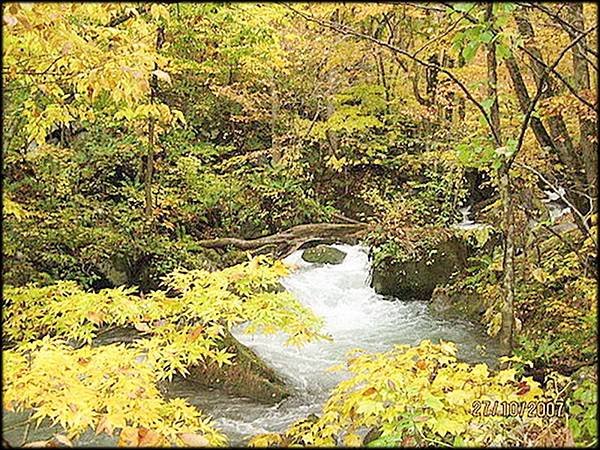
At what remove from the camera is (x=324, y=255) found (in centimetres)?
1134

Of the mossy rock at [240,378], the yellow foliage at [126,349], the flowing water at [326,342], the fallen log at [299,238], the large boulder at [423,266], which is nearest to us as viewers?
the yellow foliage at [126,349]

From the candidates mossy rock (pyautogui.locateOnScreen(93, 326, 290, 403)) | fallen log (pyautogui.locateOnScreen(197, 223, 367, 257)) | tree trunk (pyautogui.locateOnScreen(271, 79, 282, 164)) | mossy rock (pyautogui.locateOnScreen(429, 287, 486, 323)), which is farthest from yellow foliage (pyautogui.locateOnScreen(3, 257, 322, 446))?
tree trunk (pyautogui.locateOnScreen(271, 79, 282, 164))

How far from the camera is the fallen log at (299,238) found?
A: 1070 cm

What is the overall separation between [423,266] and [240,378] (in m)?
4.63

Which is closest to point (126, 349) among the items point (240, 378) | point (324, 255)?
point (240, 378)

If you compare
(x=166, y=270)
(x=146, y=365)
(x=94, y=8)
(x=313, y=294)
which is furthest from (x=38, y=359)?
(x=313, y=294)

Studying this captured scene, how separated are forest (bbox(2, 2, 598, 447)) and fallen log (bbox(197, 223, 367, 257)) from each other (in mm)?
58

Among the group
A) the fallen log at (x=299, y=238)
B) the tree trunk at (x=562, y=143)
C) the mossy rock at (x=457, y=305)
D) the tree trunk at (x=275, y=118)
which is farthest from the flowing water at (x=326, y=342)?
the tree trunk at (x=562, y=143)

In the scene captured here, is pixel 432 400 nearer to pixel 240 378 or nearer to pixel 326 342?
pixel 240 378

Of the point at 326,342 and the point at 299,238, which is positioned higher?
the point at 299,238

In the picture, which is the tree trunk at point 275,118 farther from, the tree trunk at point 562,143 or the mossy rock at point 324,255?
the tree trunk at point 562,143

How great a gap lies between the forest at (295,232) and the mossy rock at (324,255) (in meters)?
0.06

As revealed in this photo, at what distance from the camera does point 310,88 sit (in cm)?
1352

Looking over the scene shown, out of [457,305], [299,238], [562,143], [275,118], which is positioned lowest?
[457,305]
